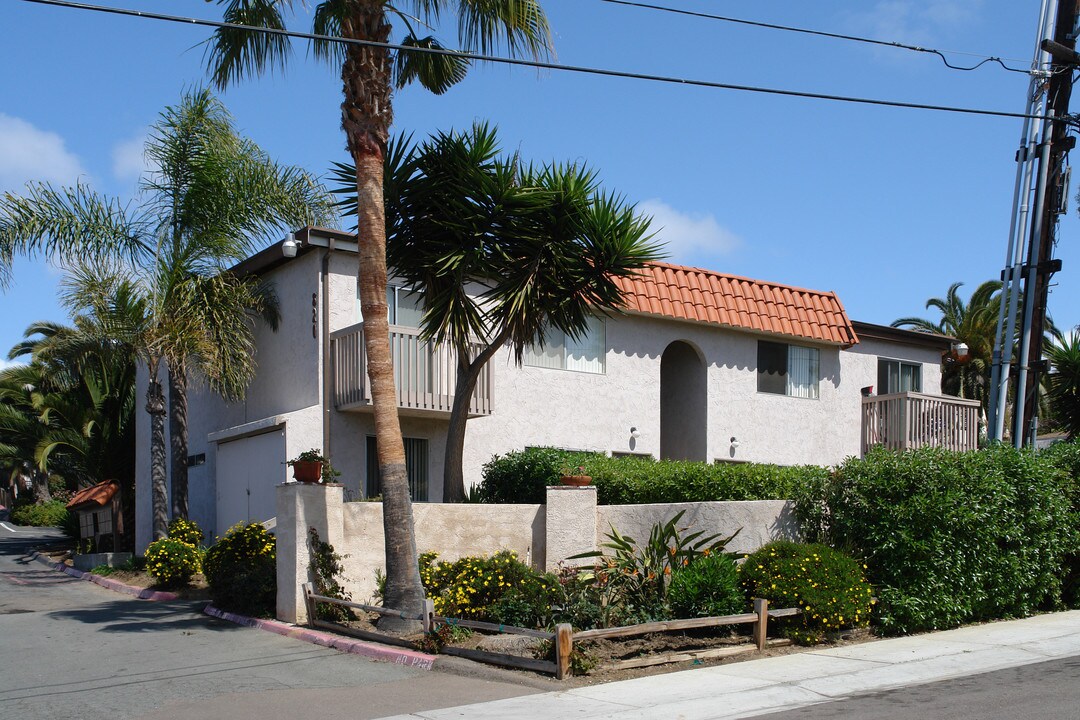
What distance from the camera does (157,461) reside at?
66.3ft

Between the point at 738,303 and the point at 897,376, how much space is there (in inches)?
227

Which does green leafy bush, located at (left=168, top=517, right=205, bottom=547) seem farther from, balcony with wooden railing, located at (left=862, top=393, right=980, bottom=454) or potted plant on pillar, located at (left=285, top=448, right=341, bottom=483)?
balcony with wooden railing, located at (left=862, top=393, right=980, bottom=454)

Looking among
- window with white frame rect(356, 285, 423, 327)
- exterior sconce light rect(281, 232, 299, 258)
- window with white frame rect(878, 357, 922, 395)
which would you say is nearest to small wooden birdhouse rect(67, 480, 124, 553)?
window with white frame rect(356, 285, 423, 327)

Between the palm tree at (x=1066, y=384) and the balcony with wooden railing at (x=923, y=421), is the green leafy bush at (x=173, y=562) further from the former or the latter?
the palm tree at (x=1066, y=384)

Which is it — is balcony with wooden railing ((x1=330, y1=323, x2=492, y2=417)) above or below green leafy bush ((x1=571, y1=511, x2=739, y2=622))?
above

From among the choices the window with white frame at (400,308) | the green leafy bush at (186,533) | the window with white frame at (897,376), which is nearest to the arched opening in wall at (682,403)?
the window with white frame at (897,376)

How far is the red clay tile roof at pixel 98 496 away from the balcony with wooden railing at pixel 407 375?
8492 millimetres

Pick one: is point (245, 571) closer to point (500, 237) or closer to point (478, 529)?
point (478, 529)

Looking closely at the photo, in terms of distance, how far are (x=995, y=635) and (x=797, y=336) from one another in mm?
11619

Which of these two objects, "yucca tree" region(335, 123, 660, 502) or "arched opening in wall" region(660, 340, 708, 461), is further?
"arched opening in wall" region(660, 340, 708, 461)

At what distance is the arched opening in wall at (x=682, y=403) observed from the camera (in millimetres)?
23203

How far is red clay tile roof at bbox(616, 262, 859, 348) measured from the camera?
869 inches

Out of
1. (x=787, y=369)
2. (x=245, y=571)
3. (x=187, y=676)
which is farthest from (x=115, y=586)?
(x=787, y=369)

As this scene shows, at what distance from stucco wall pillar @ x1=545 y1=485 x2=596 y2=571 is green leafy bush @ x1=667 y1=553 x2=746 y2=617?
2.62 metres
